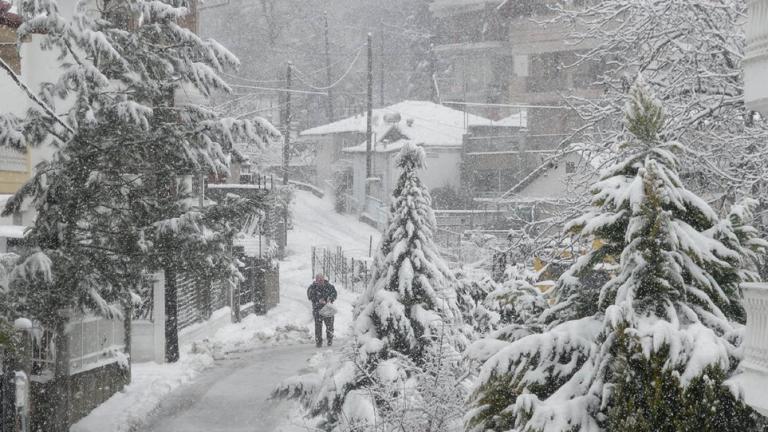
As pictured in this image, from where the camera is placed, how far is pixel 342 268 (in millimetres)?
33062

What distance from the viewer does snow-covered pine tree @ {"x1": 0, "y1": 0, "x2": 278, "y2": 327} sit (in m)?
12.1

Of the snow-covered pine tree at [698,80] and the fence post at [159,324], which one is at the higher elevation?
the snow-covered pine tree at [698,80]

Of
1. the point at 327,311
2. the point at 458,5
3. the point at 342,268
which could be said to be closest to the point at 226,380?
the point at 327,311

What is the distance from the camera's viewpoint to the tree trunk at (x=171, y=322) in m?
18.7

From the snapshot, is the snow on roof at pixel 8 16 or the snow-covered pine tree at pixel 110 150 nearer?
the snow-covered pine tree at pixel 110 150

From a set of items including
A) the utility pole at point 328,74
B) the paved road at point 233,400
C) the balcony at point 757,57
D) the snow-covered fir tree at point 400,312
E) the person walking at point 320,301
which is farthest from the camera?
the utility pole at point 328,74

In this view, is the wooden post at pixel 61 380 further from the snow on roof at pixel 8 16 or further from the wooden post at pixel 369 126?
the wooden post at pixel 369 126

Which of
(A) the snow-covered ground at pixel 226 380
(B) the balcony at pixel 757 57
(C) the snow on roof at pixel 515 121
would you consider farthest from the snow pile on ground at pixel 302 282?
(C) the snow on roof at pixel 515 121

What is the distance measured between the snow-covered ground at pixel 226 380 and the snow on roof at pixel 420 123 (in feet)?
67.8

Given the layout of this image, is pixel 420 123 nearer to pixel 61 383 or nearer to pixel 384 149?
pixel 384 149

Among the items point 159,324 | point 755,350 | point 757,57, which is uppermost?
point 757,57

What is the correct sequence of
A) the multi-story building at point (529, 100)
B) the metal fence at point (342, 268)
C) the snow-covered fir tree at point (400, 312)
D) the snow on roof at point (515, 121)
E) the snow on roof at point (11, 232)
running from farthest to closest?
the snow on roof at point (515, 121)
the multi-story building at point (529, 100)
the metal fence at point (342, 268)
the snow on roof at point (11, 232)
the snow-covered fir tree at point (400, 312)

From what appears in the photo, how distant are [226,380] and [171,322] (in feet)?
6.25

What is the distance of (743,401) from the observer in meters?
5.40
